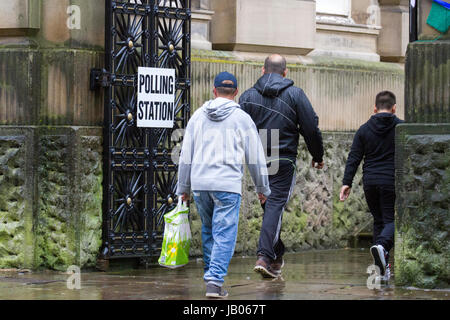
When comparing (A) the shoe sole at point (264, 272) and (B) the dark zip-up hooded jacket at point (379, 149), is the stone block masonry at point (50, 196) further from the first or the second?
(B) the dark zip-up hooded jacket at point (379, 149)

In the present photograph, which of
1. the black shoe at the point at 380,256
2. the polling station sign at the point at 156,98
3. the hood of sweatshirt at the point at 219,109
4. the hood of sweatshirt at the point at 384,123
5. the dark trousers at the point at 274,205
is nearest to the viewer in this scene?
the hood of sweatshirt at the point at 219,109

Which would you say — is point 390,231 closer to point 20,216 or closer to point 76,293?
point 76,293

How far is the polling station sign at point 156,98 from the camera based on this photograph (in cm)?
1152

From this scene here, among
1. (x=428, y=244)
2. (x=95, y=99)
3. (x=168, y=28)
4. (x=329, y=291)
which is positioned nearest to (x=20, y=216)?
(x=95, y=99)

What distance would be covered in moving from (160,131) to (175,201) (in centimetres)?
75

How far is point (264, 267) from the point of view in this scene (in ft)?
34.0

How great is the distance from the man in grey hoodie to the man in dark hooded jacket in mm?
1217

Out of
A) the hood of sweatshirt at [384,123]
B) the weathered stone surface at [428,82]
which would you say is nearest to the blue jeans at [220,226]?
the weathered stone surface at [428,82]

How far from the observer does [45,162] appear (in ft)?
37.1

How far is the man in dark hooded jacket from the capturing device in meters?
10.5

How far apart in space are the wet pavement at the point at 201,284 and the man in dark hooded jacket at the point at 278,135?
0.43m

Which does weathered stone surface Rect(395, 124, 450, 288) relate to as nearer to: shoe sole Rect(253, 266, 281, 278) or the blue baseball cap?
shoe sole Rect(253, 266, 281, 278)

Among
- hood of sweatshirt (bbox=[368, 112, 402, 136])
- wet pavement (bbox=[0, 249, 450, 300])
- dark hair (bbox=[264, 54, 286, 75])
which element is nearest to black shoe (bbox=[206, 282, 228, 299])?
wet pavement (bbox=[0, 249, 450, 300])

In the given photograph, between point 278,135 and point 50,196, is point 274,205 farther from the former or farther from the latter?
point 50,196
